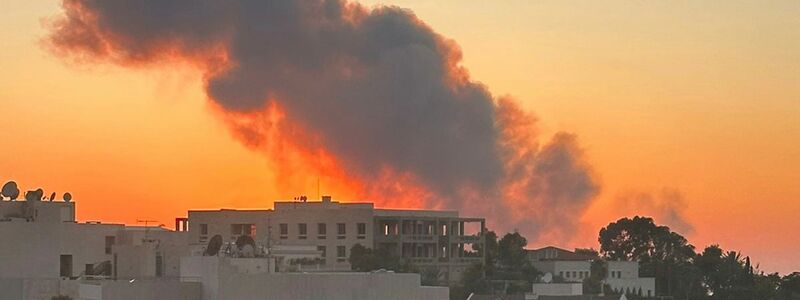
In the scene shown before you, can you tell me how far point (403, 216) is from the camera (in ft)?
503

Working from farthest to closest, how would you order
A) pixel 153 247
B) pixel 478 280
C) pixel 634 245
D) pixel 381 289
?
pixel 634 245 → pixel 478 280 → pixel 153 247 → pixel 381 289

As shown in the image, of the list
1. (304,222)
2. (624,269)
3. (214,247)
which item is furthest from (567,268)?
(214,247)

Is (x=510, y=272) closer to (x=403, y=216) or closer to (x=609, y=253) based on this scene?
(x=403, y=216)

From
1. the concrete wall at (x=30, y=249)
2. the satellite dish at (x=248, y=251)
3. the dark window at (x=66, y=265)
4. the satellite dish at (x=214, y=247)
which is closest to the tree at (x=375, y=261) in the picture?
the dark window at (x=66, y=265)

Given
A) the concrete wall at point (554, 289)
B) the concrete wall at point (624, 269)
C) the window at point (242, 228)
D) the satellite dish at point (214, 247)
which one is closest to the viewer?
the satellite dish at point (214, 247)

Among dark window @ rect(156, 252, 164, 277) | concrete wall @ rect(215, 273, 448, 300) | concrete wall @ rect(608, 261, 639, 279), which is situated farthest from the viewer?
concrete wall @ rect(608, 261, 639, 279)

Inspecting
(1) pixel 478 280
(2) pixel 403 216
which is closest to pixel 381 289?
(1) pixel 478 280

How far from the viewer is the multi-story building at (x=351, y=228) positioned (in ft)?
493

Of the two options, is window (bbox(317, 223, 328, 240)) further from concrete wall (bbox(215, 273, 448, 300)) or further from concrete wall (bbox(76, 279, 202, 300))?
Answer: concrete wall (bbox(76, 279, 202, 300))

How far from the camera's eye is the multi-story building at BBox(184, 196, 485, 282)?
15038 centimetres

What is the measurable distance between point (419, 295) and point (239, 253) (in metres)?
6.70

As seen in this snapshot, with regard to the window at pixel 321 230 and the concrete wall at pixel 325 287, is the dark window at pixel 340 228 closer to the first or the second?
the window at pixel 321 230

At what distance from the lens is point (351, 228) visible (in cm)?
15075

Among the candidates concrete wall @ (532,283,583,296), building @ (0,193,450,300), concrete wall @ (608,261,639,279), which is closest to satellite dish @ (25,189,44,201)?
building @ (0,193,450,300)
